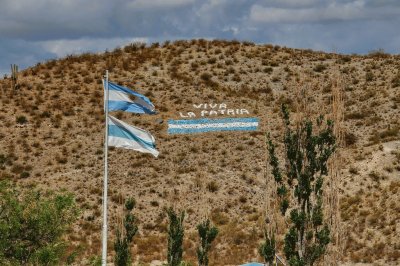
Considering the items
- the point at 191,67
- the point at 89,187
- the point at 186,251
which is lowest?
the point at 186,251

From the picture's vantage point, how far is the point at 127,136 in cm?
2538

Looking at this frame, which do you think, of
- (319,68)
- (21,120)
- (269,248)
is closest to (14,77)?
(21,120)

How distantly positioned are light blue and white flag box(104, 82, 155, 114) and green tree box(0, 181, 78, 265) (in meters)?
3.88

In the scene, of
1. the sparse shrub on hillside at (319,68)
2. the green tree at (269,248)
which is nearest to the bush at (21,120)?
the sparse shrub on hillside at (319,68)

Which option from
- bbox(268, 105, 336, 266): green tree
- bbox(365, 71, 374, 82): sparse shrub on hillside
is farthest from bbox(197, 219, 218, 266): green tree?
bbox(365, 71, 374, 82): sparse shrub on hillside

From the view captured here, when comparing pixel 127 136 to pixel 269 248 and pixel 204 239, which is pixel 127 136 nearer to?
pixel 204 239

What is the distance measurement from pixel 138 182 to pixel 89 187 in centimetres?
357

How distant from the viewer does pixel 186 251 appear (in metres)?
39.8

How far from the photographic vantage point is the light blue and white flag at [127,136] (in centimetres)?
2520

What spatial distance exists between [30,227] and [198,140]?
31945 mm

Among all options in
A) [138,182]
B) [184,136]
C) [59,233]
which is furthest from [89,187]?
[59,233]

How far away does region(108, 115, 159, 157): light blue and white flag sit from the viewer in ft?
82.7

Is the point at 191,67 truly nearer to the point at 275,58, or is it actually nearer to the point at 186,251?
the point at 275,58

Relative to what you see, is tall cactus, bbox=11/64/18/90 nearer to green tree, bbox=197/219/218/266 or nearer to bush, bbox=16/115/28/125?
bush, bbox=16/115/28/125
